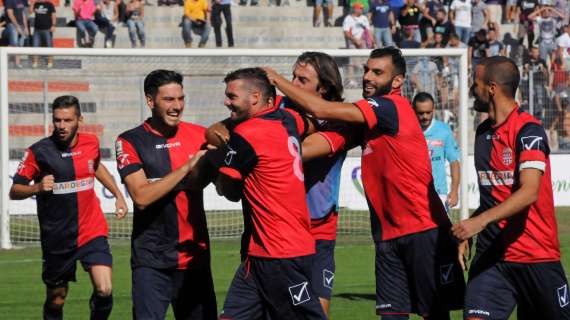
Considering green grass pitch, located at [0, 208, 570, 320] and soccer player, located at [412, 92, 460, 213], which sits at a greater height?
soccer player, located at [412, 92, 460, 213]

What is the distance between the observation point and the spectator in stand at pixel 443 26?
3002 cm

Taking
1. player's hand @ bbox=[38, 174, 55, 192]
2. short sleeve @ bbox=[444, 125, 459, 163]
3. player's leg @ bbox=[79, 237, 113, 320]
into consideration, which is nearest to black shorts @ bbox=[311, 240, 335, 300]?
player's leg @ bbox=[79, 237, 113, 320]

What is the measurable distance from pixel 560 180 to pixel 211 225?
8.31 meters

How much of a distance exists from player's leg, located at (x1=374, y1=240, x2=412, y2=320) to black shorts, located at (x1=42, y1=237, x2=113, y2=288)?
10.5ft

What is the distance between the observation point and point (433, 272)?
8102mm

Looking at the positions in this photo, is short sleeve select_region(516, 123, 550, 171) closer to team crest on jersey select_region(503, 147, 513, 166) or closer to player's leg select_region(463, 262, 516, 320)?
team crest on jersey select_region(503, 147, 513, 166)

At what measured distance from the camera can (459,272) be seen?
8.25 metres

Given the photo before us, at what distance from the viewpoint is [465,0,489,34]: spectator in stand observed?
32.1 metres

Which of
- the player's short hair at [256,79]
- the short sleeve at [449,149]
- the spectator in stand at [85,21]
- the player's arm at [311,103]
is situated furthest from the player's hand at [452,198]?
the spectator in stand at [85,21]

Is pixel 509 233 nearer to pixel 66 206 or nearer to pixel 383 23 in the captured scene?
pixel 66 206

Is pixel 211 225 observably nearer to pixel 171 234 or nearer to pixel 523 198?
pixel 171 234

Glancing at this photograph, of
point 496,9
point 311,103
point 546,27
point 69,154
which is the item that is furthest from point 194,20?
point 311,103

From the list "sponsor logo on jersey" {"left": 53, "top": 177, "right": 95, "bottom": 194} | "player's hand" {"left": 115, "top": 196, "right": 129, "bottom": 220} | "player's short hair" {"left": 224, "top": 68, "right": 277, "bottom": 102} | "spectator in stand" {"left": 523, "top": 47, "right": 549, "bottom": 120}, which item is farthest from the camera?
"spectator in stand" {"left": 523, "top": 47, "right": 549, "bottom": 120}

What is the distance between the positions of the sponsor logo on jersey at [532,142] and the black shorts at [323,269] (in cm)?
182
